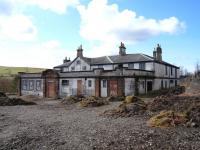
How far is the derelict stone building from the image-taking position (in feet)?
119

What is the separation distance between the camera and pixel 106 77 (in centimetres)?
3684

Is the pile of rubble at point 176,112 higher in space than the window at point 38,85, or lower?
lower

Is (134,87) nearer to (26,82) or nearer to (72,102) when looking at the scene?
(72,102)

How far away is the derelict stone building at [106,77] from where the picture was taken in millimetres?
36406

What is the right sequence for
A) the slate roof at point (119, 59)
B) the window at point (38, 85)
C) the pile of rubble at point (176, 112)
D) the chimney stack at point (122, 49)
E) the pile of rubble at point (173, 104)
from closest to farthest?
1. the pile of rubble at point (176, 112)
2. the pile of rubble at point (173, 104)
3. the slate roof at point (119, 59)
4. the window at point (38, 85)
5. the chimney stack at point (122, 49)

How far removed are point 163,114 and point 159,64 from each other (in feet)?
98.7

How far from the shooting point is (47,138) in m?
13.4

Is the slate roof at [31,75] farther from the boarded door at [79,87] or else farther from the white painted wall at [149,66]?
the white painted wall at [149,66]

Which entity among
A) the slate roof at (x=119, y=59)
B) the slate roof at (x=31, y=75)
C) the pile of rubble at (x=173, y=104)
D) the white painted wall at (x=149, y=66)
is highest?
the slate roof at (x=119, y=59)

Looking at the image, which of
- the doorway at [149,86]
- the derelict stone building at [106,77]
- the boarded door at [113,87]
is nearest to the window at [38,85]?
the derelict stone building at [106,77]

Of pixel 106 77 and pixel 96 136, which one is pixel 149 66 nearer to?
pixel 106 77

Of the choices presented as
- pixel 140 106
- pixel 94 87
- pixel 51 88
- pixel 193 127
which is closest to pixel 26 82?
pixel 51 88

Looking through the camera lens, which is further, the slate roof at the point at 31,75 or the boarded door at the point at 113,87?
the slate roof at the point at 31,75

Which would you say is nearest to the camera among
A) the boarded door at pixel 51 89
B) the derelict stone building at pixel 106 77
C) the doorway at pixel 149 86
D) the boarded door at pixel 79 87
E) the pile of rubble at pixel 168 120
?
the pile of rubble at pixel 168 120
